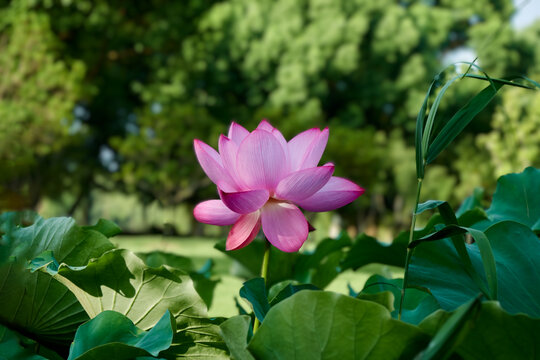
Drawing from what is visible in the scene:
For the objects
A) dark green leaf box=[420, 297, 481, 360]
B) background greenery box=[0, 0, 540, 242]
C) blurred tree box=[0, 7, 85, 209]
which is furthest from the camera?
background greenery box=[0, 0, 540, 242]

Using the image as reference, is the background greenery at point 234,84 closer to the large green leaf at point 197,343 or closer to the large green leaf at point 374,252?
the large green leaf at point 374,252

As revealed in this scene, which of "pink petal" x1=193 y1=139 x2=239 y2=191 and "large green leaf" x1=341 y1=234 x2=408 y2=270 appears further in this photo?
"large green leaf" x1=341 y1=234 x2=408 y2=270

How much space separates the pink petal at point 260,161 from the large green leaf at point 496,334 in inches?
5.6

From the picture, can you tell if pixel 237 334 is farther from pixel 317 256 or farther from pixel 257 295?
pixel 317 256

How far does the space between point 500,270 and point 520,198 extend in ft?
0.91

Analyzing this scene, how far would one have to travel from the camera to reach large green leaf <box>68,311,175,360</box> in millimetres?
338

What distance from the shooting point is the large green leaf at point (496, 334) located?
28cm

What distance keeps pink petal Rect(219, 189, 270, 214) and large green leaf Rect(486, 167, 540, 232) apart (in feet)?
1.27

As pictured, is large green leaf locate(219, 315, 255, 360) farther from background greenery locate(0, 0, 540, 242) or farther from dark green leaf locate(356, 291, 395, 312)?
background greenery locate(0, 0, 540, 242)

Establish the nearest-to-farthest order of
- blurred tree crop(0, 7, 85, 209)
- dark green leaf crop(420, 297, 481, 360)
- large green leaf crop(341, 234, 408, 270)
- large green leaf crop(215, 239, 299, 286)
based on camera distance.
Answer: dark green leaf crop(420, 297, 481, 360), large green leaf crop(341, 234, 408, 270), large green leaf crop(215, 239, 299, 286), blurred tree crop(0, 7, 85, 209)

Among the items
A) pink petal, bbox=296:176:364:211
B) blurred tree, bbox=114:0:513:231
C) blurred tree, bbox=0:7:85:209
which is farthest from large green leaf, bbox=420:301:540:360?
blurred tree, bbox=114:0:513:231

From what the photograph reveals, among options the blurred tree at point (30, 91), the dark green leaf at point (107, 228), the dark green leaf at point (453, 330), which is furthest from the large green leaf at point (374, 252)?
the blurred tree at point (30, 91)

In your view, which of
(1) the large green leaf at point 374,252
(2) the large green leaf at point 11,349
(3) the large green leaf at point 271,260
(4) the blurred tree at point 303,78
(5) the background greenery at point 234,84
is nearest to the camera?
(2) the large green leaf at point 11,349

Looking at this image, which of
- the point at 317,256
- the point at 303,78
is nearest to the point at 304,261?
the point at 317,256
